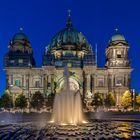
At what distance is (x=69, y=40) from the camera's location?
129000 mm

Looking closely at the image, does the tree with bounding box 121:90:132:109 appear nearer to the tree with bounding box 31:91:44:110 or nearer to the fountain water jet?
the tree with bounding box 31:91:44:110

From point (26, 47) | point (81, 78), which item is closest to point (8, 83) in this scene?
point (26, 47)

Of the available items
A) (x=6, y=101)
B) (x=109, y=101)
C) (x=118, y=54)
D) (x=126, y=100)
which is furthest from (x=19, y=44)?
(x=126, y=100)

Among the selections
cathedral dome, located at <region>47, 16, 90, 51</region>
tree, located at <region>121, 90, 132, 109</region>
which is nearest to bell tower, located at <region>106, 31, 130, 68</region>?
cathedral dome, located at <region>47, 16, 90, 51</region>

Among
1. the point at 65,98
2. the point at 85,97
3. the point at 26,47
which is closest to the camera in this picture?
the point at 65,98

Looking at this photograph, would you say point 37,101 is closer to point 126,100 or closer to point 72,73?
point 72,73

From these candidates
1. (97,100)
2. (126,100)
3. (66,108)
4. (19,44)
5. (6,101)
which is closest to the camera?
(66,108)

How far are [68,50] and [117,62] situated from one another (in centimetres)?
1815

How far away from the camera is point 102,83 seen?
118375 mm

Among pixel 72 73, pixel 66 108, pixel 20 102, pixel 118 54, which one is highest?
pixel 118 54

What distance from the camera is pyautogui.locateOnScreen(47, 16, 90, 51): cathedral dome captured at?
128 m

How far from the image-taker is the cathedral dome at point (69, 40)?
128000mm

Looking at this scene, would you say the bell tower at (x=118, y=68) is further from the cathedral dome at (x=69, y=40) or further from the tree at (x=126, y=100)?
the cathedral dome at (x=69, y=40)

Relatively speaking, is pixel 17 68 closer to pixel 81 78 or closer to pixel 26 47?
pixel 26 47
